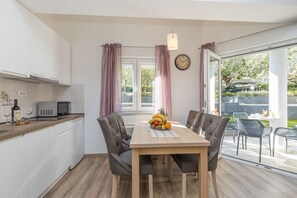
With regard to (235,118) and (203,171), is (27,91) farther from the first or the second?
(235,118)

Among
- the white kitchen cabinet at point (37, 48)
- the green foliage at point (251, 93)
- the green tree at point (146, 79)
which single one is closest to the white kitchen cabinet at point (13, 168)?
the white kitchen cabinet at point (37, 48)

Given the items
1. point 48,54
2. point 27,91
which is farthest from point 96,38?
point 27,91

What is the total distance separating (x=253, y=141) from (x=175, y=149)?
115 inches

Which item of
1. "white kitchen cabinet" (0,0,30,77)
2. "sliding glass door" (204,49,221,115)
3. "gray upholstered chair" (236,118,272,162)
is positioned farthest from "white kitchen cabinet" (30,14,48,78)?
"gray upholstered chair" (236,118,272,162)

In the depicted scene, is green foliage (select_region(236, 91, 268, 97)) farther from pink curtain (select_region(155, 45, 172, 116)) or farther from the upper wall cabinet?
the upper wall cabinet

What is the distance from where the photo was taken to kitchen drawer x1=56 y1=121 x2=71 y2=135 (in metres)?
2.67

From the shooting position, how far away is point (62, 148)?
9.20ft

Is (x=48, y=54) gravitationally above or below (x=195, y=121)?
above

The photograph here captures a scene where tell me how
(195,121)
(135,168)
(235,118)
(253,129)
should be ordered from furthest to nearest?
(235,118), (253,129), (195,121), (135,168)

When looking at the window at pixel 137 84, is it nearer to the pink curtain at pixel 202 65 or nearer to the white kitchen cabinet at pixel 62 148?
the pink curtain at pixel 202 65

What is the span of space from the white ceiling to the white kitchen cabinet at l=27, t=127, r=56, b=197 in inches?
63.2

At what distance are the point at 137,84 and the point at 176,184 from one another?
6.98 feet

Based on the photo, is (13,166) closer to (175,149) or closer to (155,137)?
(155,137)

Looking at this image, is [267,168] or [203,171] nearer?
[203,171]
